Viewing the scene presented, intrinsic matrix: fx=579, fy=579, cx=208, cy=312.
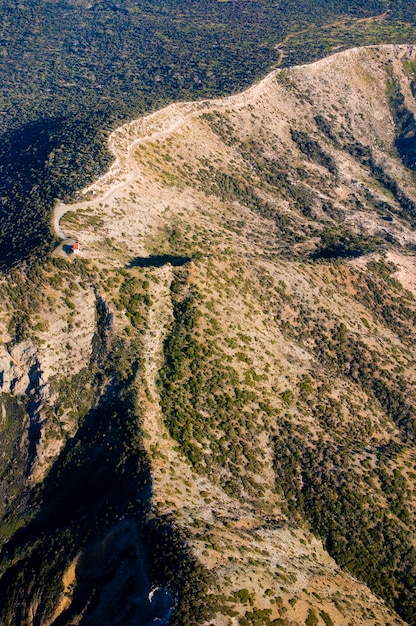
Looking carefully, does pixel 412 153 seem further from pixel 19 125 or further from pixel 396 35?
pixel 19 125

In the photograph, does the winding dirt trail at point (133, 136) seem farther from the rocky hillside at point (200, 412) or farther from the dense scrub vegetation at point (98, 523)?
the dense scrub vegetation at point (98, 523)

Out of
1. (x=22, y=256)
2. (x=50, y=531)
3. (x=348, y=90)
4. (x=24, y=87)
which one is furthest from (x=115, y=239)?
(x=24, y=87)

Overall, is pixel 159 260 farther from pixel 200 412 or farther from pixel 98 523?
pixel 98 523

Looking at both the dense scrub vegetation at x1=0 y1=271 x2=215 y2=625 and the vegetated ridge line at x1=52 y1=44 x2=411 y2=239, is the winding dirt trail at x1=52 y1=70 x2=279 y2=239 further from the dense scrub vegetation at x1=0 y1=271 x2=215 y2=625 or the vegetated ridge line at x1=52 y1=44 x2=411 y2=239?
the dense scrub vegetation at x1=0 y1=271 x2=215 y2=625

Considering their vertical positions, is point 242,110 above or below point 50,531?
above

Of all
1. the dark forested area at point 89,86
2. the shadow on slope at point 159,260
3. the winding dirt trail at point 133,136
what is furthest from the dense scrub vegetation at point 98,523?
the winding dirt trail at point 133,136
